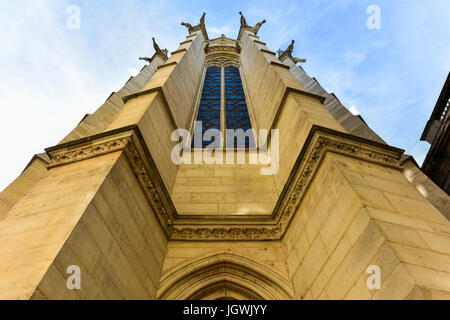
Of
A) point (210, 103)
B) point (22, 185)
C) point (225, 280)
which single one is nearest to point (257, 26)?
point (210, 103)

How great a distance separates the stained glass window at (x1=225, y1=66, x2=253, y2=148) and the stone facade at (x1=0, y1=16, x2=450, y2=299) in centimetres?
309

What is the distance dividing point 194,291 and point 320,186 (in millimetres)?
2164

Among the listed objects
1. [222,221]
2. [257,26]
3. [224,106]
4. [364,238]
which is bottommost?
[364,238]

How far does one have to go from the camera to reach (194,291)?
429 centimetres

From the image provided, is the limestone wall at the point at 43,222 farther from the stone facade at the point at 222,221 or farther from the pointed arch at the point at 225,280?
the pointed arch at the point at 225,280

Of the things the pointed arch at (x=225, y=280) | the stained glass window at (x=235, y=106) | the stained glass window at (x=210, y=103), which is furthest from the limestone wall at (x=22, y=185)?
the stained glass window at (x=235, y=106)

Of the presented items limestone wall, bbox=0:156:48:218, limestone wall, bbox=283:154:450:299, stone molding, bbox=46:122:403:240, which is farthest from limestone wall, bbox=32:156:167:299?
limestone wall, bbox=0:156:48:218

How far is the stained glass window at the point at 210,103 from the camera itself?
10.4 m

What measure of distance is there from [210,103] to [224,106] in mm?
706

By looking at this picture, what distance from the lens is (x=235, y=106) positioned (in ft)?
39.7

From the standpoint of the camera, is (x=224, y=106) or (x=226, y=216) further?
(x=224, y=106)

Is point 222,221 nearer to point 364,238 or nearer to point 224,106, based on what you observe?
point 364,238
